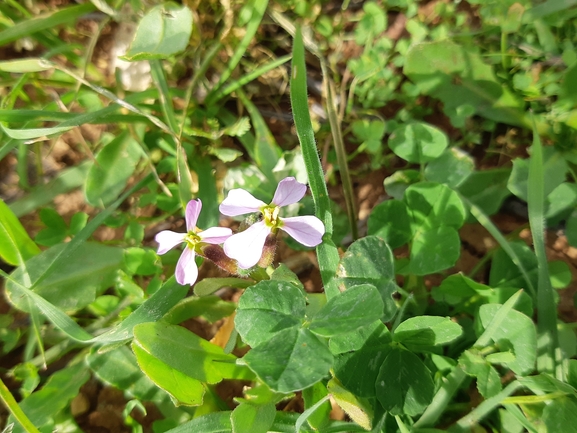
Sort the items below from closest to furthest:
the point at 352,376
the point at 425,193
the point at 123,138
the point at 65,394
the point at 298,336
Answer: the point at 298,336 → the point at 352,376 → the point at 425,193 → the point at 65,394 → the point at 123,138

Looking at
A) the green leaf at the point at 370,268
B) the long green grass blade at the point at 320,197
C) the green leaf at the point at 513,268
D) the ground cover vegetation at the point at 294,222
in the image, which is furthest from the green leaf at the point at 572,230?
the long green grass blade at the point at 320,197

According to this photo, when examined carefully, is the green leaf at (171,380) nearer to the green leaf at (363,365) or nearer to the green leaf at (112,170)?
the green leaf at (363,365)

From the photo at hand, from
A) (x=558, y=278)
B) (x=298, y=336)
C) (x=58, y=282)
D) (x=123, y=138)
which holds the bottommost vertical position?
(x=558, y=278)

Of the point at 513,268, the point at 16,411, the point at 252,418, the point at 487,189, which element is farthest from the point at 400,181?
the point at 16,411

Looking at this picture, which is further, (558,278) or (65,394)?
(65,394)

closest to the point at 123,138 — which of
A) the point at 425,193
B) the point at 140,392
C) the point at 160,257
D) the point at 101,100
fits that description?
the point at 101,100

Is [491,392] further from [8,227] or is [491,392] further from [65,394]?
[8,227]
